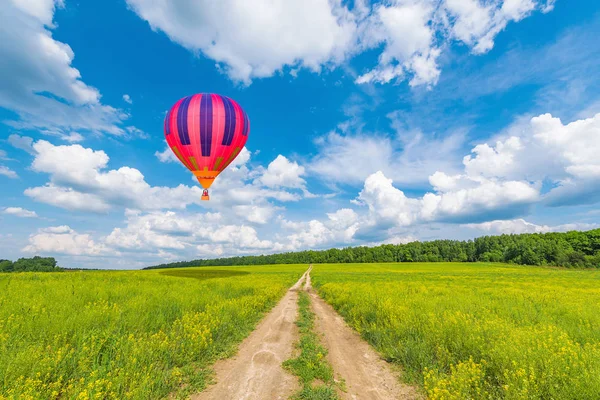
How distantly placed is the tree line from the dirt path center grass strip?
7515cm

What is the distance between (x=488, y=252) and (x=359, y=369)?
129 meters

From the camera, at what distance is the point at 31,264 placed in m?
64.6

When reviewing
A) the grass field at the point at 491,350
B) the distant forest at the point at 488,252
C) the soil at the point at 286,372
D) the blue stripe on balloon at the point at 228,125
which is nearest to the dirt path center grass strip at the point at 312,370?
the soil at the point at 286,372

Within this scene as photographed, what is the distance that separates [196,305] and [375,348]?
25.9 feet

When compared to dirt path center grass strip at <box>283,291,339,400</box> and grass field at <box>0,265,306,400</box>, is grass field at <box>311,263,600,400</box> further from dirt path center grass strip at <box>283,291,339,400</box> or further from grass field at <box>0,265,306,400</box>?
grass field at <box>0,265,306,400</box>

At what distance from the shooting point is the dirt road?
5477mm

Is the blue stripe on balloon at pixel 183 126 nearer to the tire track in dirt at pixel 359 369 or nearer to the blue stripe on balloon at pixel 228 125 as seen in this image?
the blue stripe on balloon at pixel 228 125

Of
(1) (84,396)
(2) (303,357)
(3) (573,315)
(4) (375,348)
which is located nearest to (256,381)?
(2) (303,357)

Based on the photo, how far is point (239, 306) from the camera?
488 inches

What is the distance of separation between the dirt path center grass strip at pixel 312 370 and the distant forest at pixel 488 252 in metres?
108

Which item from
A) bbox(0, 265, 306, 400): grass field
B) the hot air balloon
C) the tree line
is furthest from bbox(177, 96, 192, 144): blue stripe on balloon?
the tree line

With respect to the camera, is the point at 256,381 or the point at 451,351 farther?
the point at 451,351

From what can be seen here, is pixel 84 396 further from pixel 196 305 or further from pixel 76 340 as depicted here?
pixel 196 305

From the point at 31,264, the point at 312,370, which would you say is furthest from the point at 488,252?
the point at 31,264
